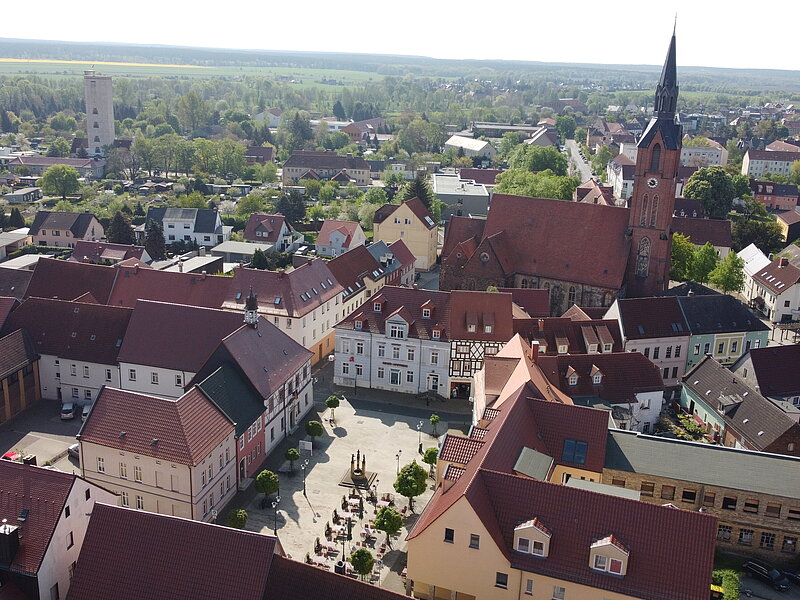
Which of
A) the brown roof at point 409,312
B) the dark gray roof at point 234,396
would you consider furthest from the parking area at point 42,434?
the brown roof at point 409,312

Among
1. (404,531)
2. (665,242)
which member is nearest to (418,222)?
(665,242)

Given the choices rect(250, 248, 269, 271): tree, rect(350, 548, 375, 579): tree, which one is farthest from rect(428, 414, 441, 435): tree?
rect(250, 248, 269, 271): tree

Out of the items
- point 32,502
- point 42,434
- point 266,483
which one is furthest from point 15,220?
point 32,502

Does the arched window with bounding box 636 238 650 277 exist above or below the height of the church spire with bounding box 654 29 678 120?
below

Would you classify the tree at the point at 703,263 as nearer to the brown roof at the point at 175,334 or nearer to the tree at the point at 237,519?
the brown roof at the point at 175,334

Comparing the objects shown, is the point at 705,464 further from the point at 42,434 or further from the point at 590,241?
the point at 42,434

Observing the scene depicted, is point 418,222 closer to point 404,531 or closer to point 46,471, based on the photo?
point 404,531

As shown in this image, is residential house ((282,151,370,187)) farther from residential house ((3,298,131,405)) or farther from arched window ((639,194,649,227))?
residential house ((3,298,131,405))
